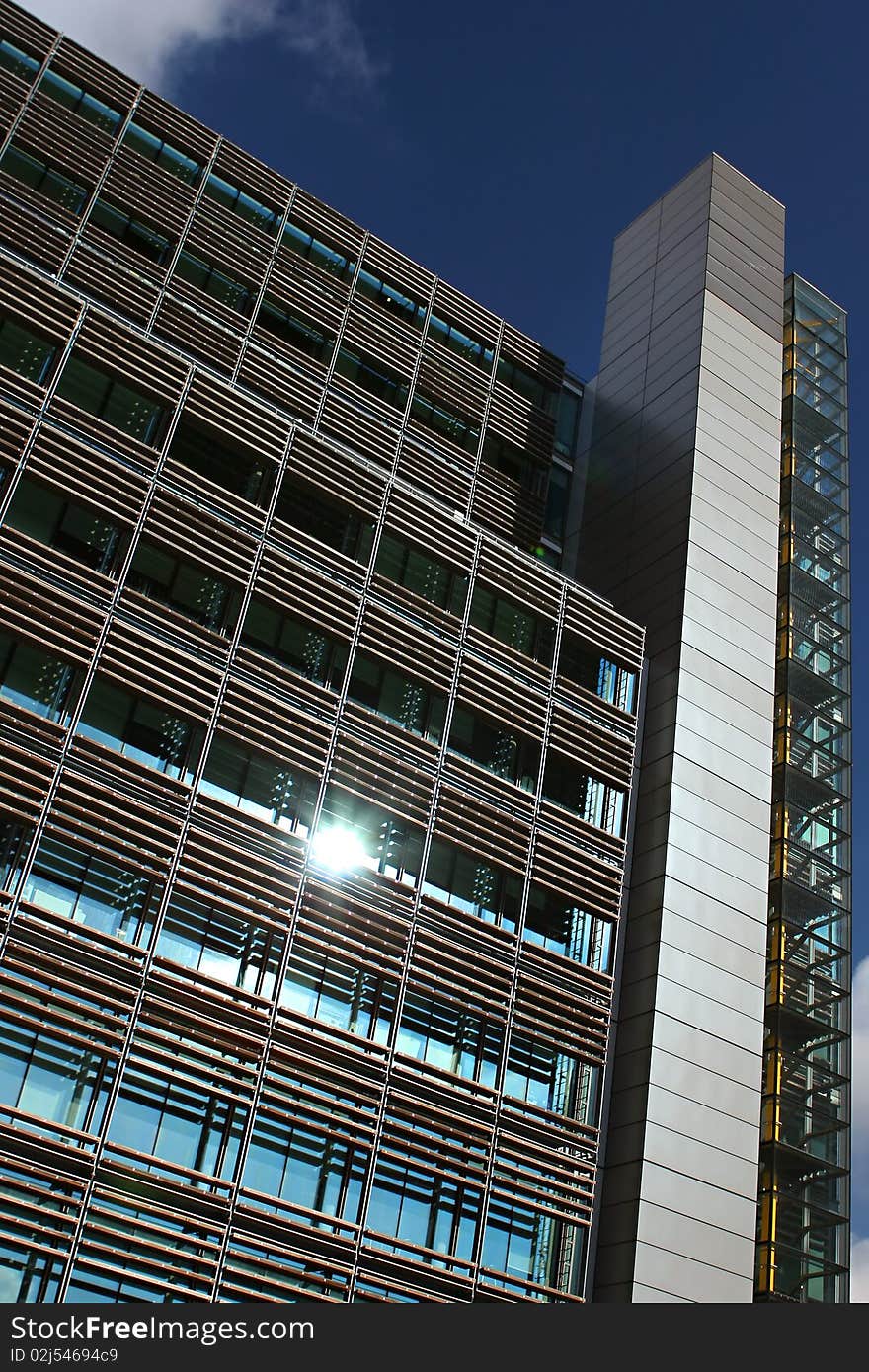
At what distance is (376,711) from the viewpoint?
26891 millimetres

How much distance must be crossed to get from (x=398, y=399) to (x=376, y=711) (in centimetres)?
1132

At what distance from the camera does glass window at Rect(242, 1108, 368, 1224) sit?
70.0 ft

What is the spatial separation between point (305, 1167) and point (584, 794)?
10752mm

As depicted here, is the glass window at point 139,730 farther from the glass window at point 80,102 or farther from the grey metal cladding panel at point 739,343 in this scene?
the grey metal cladding panel at point 739,343

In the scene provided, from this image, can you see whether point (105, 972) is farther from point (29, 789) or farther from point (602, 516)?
point (602, 516)

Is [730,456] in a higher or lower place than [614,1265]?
higher

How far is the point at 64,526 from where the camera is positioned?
24.5 metres

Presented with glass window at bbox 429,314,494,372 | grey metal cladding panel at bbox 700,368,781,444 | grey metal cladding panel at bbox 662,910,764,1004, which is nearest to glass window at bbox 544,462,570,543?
glass window at bbox 429,314,494,372

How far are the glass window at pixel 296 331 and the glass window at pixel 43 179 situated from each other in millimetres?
4938

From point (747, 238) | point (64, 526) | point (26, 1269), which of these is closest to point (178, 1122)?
point (26, 1269)

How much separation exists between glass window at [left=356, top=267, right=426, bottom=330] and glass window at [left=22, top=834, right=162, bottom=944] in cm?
1975

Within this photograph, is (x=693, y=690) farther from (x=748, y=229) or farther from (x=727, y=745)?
(x=748, y=229)

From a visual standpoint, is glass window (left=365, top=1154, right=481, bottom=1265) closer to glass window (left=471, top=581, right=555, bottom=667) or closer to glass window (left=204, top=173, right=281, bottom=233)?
glass window (left=471, top=581, right=555, bottom=667)

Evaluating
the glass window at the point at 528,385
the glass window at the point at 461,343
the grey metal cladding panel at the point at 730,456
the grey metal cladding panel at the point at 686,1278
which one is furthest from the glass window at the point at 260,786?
the glass window at the point at 528,385
